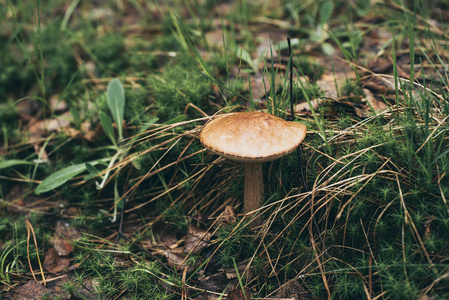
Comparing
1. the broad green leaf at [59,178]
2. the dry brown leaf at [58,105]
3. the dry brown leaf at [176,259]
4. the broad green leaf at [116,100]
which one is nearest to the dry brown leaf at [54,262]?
the broad green leaf at [59,178]

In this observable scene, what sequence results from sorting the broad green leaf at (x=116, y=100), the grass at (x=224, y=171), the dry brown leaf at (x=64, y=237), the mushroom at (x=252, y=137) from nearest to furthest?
the mushroom at (x=252, y=137)
the grass at (x=224, y=171)
the dry brown leaf at (x=64, y=237)
the broad green leaf at (x=116, y=100)

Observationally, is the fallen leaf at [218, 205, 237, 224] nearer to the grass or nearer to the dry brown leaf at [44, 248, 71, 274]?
the grass

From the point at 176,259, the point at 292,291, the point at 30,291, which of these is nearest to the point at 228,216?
the point at 176,259

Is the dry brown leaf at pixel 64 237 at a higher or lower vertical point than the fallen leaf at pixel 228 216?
lower

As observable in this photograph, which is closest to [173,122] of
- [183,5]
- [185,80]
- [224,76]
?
[185,80]

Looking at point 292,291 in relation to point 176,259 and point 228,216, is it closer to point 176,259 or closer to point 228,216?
point 228,216

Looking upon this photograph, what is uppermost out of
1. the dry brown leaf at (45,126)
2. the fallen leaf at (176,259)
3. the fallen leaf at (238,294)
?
the dry brown leaf at (45,126)

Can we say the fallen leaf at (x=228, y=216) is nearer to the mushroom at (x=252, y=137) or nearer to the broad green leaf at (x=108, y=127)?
the mushroom at (x=252, y=137)

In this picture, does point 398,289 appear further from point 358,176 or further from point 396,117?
point 396,117
